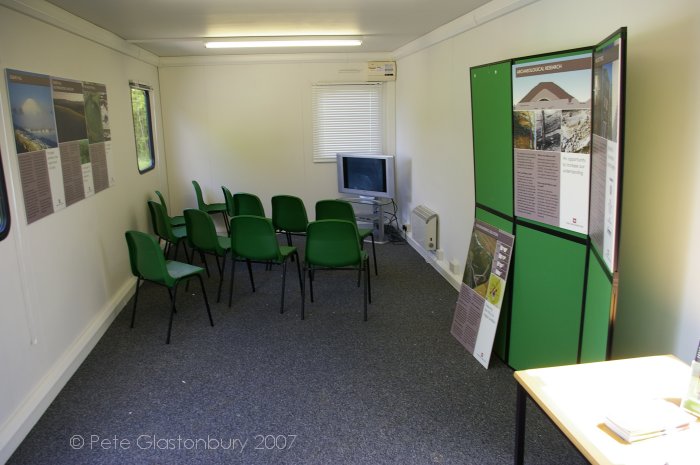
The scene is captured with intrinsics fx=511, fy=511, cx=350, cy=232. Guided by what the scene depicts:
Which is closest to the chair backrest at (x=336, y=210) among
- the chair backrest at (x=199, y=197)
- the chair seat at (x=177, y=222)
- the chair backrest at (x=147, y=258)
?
the chair seat at (x=177, y=222)

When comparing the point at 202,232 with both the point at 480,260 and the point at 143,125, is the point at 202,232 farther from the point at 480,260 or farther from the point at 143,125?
the point at 480,260

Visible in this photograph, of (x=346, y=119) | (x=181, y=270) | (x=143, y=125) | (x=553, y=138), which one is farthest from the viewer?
(x=346, y=119)

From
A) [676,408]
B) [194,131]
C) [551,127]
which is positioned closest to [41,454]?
[676,408]

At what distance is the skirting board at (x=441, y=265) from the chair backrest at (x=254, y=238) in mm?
1722

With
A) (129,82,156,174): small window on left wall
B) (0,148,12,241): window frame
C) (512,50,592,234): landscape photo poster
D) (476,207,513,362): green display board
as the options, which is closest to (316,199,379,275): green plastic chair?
(476,207,513,362): green display board

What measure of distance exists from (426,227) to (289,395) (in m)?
2.99

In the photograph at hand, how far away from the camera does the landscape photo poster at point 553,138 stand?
8.61 ft

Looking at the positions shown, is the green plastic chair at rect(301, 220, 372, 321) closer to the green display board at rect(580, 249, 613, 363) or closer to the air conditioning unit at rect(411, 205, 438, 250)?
the air conditioning unit at rect(411, 205, 438, 250)

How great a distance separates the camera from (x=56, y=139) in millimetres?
3676

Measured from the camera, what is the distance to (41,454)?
2674 mm

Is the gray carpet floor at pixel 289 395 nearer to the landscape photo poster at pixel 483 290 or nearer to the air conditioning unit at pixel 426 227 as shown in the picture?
the landscape photo poster at pixel 483 290

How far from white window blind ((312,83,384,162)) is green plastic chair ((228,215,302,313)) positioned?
3159 mm

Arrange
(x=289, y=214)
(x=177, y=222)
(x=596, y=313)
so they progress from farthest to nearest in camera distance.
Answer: (x=177, y=222) → (x=289, y=214) → (x=596, y=313)

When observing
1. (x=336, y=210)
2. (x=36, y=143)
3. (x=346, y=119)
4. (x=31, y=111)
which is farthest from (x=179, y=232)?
(x=346, y=119)
